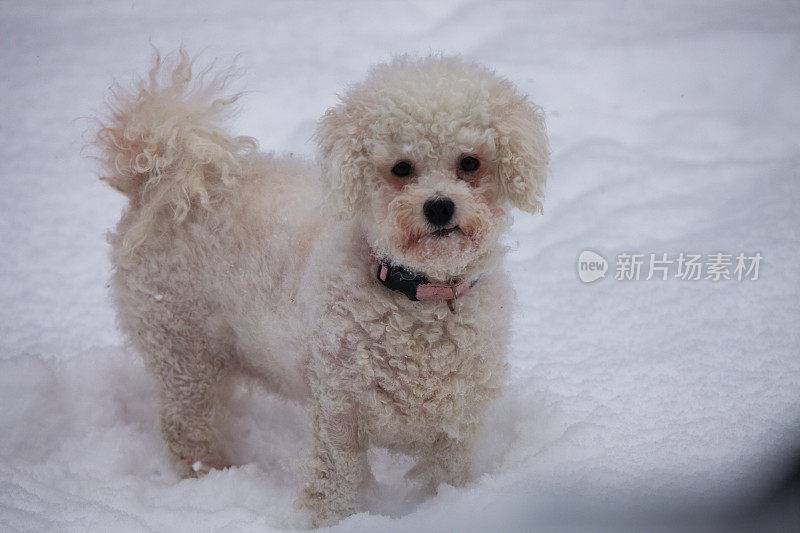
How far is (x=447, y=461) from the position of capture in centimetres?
206

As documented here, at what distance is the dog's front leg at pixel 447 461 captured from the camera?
6.69 feet

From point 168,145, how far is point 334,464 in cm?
120

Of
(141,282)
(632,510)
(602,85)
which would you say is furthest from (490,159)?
(602,85)

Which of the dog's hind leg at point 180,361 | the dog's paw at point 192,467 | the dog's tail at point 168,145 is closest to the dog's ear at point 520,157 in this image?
the dog's tail at point 168,145

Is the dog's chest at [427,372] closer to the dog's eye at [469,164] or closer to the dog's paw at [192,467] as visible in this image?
the dog's eye at [469,164]

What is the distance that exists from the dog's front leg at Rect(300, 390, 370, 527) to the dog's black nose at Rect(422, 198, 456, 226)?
2.00 feet

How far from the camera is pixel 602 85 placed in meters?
4.65

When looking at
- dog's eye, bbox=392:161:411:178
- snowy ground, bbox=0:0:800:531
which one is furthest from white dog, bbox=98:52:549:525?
snowy ground, bbox=0:0:800:531

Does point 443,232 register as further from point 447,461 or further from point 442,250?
point 447,461

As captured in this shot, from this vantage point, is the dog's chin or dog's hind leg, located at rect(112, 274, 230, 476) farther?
dog's hind leg, located at rect(112, 274, 230, 476)

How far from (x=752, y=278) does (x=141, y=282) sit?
2668mm

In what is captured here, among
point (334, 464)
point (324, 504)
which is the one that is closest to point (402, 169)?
point (334, 464)

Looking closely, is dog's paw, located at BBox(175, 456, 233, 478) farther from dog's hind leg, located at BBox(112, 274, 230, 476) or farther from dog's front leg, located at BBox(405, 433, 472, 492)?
dog's front leg, located at BBox(405, 433, 472, 492)

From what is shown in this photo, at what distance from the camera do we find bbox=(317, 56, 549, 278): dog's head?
5.38ft
